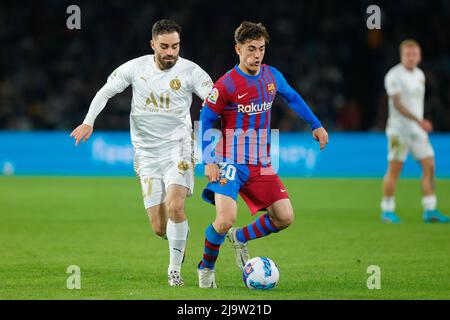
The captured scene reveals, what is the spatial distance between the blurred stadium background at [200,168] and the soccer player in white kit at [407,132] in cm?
39

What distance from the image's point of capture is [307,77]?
70.6 feet

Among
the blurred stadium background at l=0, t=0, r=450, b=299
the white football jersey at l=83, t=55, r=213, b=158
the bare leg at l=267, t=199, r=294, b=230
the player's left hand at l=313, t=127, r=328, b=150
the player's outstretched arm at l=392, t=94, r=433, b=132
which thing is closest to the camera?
the bare leg at l=267, t=199, r=294, b=230

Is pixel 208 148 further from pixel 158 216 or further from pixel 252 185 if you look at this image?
pixel 158 216

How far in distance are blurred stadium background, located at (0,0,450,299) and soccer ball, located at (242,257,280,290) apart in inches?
5.5

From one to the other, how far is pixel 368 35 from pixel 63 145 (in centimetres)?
796

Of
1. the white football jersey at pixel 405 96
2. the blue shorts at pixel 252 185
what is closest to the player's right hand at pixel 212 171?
the blue shorts at pixel 252 185

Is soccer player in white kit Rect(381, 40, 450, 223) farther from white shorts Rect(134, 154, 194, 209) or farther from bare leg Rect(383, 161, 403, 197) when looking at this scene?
white shorts Rect(134, 154, 194, 209)

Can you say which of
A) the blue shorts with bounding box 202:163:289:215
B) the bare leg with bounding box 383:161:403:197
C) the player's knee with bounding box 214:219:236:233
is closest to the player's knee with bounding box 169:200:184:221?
the blue shorts with bounding box 202:163:289:215

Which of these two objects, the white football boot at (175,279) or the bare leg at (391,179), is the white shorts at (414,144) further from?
the white football boot at (175,279)

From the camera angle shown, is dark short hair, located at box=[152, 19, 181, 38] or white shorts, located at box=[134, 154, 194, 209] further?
white shorts, located at box=[134, 154, 194, 209]

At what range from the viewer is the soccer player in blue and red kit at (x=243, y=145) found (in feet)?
23.5

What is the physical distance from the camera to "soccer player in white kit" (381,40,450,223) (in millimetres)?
11797

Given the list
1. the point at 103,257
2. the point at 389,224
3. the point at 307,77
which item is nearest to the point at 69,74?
the point at 307,77

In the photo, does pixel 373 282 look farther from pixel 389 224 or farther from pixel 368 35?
pixel 368 35
